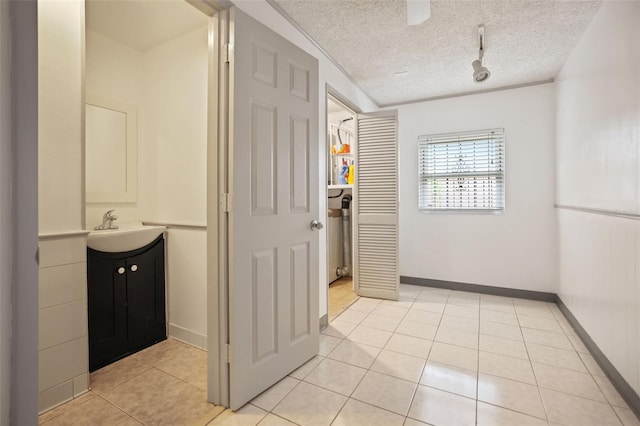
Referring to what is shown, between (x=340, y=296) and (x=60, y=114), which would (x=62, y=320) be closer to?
(x=60, y=114)

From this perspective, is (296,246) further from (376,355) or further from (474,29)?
(474,29)

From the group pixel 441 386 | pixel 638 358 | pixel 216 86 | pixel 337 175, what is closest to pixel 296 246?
pixel 216 86

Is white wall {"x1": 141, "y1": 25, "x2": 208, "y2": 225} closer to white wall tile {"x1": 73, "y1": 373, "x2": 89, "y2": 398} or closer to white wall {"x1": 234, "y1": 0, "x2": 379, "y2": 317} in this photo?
white wall {"x1": 234, "y1": 0, "x2": 379, "y2": 317}

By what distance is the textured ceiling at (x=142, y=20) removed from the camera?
200 cm

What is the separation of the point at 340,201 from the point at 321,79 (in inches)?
84.7

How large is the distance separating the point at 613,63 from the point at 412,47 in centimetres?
133

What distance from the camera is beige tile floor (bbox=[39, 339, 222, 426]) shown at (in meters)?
1.51

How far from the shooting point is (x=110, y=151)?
2387mm

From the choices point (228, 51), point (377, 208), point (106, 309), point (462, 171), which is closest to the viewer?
point (228, 51)

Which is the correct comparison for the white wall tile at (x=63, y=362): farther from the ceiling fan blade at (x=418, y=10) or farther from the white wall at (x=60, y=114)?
the ceiling fan blade at (x=418, y=10)

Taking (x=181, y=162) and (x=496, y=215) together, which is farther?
(x=496, y=215)

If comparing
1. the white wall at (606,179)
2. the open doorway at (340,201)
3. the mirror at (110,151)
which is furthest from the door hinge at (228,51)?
the open doorway at (340,201)

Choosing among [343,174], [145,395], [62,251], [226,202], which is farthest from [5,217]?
[343,174]

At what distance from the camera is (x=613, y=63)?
1769 mm
